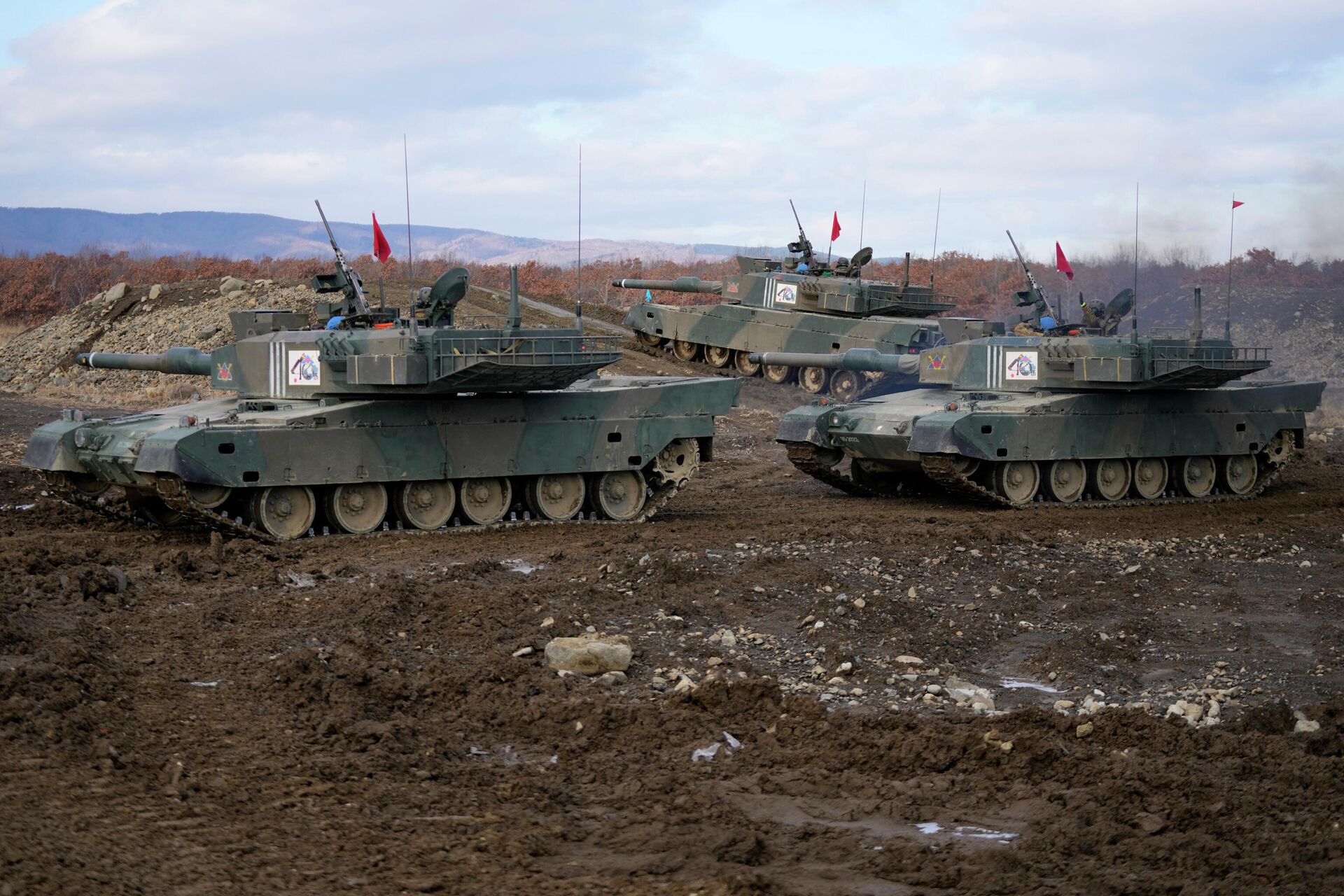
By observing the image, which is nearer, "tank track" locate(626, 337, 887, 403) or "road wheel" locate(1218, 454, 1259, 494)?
"road wheel" locate(1218, 454, 1259, 494)

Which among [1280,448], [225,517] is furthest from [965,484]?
[225,517]

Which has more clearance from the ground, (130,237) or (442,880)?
(130,237)

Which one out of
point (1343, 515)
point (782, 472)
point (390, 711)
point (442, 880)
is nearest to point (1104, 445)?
point (1343, 515)

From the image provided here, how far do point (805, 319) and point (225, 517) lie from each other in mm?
20147

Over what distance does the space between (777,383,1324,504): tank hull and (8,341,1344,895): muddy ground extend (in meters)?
3.09

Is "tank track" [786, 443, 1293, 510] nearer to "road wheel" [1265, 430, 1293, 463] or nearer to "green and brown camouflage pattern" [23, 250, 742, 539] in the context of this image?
"road wheel" [1265, 430, 1293, 463]

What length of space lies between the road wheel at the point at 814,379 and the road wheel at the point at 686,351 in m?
3.18

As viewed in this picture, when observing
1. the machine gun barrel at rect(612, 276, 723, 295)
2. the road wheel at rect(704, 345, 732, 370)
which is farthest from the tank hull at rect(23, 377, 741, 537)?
the machine gun barrel at rect(612, 276, 723, 295)

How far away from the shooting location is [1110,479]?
20375 millimetres

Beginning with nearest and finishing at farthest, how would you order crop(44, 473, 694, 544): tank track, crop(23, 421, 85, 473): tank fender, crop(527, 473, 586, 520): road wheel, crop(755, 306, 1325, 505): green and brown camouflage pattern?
crop(44, 473, 694, 544): tank track < crop(23, 421, 85, 473): tank fender < crop(527, 473, 586, 520): road wheel < crop(755, 306, 1325, 505): green and brown camouflage pattern

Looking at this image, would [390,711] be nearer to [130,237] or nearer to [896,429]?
[896,429]

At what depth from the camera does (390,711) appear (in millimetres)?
9055

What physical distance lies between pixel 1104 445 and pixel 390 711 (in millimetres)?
13347

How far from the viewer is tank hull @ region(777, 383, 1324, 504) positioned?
61.2ft
